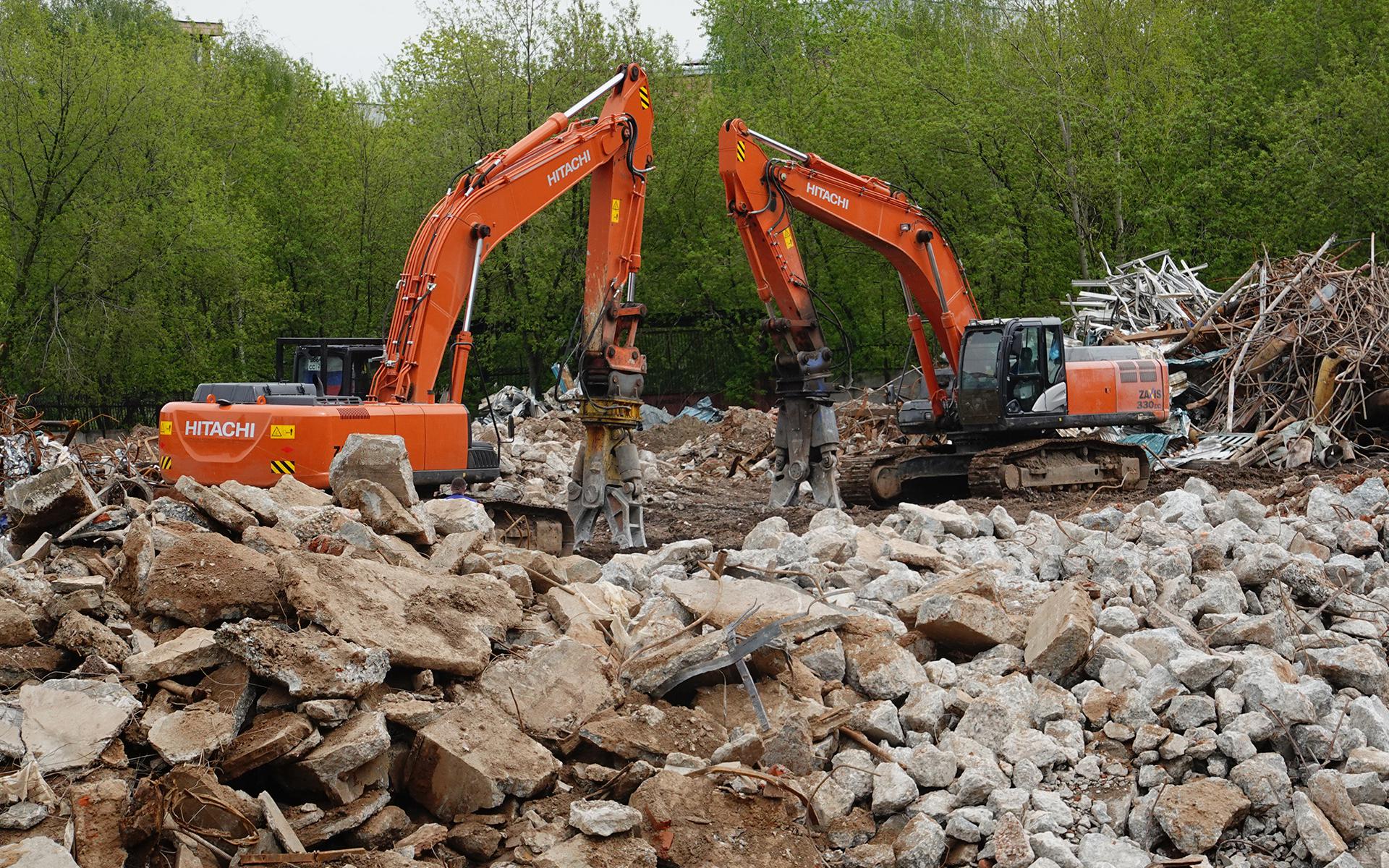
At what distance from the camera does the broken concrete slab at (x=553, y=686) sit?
5555mm

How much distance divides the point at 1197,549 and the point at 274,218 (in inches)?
1139

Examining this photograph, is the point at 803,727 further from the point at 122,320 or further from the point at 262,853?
the point at 122,320

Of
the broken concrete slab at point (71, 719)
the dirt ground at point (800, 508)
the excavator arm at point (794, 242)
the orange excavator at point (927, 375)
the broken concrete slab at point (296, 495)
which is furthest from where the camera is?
the orange excavator at point (927, 375)

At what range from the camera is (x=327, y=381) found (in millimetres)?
15344

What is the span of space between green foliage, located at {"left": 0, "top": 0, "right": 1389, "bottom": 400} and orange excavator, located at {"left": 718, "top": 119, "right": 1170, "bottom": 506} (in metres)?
12.3

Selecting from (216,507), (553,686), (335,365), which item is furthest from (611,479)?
(553,686)

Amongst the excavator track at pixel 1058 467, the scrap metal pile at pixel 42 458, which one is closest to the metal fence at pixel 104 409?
the scrap metal pile at pixel 42 458

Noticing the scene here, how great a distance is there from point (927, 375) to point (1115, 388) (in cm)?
208

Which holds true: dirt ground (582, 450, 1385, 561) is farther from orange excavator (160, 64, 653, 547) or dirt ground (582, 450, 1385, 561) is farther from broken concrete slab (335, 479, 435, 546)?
broken concrete slab (335, 479, 435, 546)

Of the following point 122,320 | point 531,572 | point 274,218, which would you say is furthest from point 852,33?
point 531,572

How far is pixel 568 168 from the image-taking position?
1198cm

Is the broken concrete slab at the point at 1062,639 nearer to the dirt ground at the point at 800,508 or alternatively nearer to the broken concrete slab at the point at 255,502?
the broken concrete slab at the point at 255,502

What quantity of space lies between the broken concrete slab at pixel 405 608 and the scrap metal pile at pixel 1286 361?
1390cm

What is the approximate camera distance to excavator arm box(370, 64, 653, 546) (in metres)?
10.8
